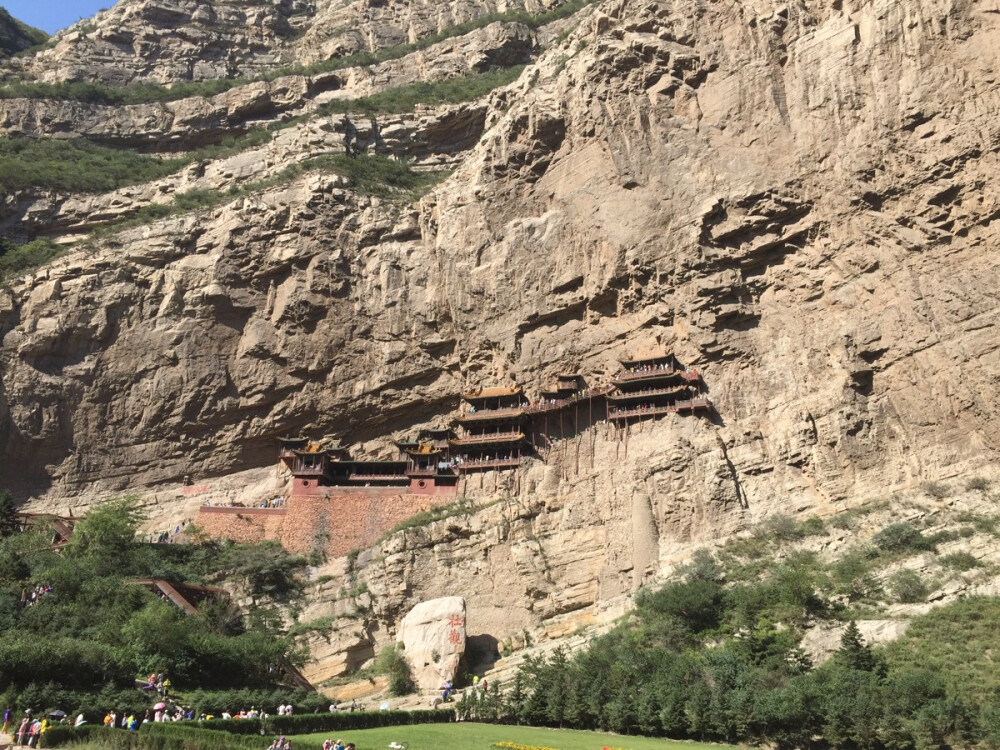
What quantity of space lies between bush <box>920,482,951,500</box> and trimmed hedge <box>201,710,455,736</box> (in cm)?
1737

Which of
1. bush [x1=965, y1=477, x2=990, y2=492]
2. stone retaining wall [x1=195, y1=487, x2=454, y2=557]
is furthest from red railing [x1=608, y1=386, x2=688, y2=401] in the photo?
bush [x1=965, y1=477, x2=990, y2=492]

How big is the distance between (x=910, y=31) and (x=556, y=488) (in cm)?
2298

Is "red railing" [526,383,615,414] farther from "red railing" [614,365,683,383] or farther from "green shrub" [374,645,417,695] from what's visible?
"green shrub" [374,645,417,695]

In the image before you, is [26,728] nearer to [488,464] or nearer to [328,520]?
[328,520]

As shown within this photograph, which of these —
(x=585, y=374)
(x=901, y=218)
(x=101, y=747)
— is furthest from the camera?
(x=585, y=374)

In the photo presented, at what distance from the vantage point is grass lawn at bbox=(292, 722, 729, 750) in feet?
64.3

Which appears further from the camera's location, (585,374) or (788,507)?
(585,374)

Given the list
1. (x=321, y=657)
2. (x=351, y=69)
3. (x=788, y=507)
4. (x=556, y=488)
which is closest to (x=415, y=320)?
(x=556, y=488)

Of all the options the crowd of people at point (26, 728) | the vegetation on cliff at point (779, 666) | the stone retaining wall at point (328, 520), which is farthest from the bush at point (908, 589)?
the crowd of people at point (26, 728)

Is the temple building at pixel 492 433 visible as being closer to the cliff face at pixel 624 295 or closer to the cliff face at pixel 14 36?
the cliff face at pixel 624 295

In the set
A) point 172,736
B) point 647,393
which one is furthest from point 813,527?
point 172,736

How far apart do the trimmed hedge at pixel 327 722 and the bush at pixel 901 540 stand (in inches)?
572

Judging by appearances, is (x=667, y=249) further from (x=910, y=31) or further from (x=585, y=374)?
(x=910, y=31)

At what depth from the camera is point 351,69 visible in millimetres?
69688
